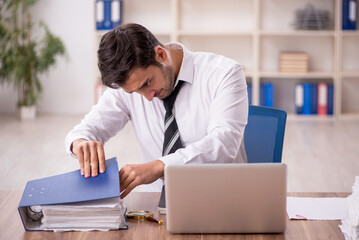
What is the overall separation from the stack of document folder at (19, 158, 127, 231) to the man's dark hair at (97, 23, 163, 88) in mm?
370

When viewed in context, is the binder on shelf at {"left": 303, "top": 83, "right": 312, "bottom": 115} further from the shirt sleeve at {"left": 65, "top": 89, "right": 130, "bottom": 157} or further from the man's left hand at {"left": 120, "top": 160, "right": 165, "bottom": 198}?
the man's left hand at {"left": 120, "top": 160, "right": 165, "bottom": 198}

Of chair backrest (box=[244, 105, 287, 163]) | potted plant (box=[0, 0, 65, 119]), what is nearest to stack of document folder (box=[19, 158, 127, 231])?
chair backrest (box=[244, 105, 287, 163])

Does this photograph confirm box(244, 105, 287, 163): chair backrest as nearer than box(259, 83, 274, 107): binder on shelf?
Yes

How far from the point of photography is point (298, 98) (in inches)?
250

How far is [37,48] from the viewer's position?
6.62 meters

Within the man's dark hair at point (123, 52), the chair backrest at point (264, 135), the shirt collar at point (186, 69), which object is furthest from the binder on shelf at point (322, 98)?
the man's dark hair at point (123, 52)

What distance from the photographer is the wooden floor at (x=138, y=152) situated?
13.8 ft

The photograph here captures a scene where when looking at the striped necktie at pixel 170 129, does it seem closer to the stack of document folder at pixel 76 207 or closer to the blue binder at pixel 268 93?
the stack of document folder at pixel 76 207

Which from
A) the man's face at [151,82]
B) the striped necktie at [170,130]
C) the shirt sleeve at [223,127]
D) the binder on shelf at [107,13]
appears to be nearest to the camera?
the shirt sleeve at [223,127]

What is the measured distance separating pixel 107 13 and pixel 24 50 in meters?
0.96

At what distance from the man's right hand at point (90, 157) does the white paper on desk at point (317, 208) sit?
0.59 m

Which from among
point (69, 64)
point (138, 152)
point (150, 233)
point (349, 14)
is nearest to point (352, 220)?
point (150, 233)

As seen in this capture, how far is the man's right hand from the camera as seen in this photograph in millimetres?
1770

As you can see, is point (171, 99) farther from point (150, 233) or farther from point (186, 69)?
point (150, 233)
